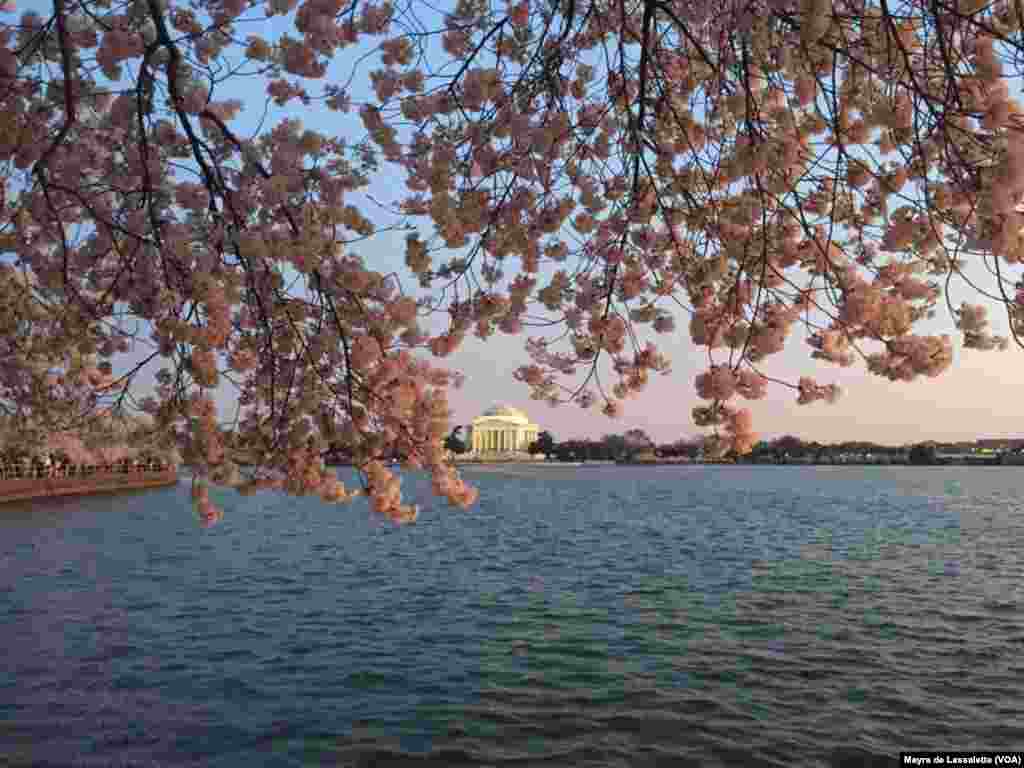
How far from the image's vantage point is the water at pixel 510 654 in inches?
247

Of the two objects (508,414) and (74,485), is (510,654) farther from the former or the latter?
(508,414)

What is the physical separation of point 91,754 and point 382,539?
49.2 ft

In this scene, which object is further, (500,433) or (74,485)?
(500,433)

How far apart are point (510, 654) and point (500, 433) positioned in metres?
141

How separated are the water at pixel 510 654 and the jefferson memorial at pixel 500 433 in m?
130

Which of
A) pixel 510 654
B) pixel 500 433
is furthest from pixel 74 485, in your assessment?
pixel 500 433

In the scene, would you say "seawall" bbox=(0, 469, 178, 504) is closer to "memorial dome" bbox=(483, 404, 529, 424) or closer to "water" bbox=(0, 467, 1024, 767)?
"water" bbox=(0, 467, 1024, 767)

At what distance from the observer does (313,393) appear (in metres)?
4.52

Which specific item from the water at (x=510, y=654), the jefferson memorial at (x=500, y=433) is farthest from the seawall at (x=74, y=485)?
the jefferson memorial at (x=500, y=433)

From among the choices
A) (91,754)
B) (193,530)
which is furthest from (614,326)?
(193,530)

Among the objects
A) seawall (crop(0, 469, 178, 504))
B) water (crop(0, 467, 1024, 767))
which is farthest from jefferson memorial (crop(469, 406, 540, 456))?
water (crop(0, 467, 1024, 767))

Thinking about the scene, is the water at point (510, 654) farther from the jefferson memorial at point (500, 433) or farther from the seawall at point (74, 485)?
the jefferson memorial at point (500, 433)

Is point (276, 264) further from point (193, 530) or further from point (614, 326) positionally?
point (193, 530)

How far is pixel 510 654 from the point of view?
872 cm
